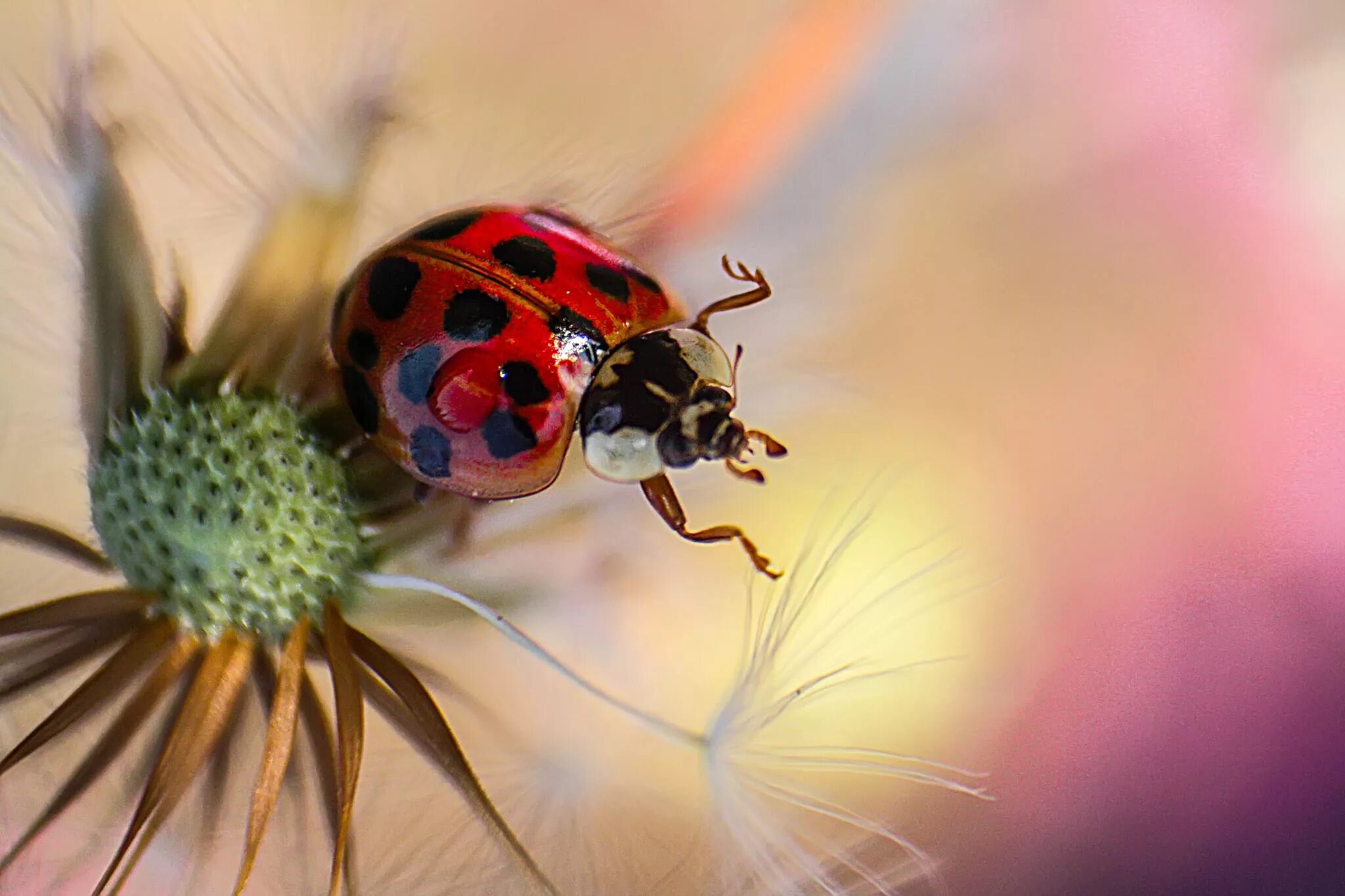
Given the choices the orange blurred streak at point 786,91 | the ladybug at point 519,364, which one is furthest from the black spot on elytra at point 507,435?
the orange blurred streak at point 786,91

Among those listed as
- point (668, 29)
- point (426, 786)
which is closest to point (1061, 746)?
point (426, 786)

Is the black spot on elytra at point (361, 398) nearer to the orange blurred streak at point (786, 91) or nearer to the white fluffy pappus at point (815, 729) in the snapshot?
the white fluffy pappus at point (815, 729)

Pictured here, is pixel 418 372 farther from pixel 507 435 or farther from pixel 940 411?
pixel 940 411

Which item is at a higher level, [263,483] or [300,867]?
[263,483]

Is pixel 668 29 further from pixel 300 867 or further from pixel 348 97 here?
pixel 300 867

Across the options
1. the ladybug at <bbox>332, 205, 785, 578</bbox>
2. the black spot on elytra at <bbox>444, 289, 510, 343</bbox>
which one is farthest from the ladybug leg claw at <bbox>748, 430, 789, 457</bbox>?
the black spot on elytra at <bbox>444, 289, 510, 343</bbox>

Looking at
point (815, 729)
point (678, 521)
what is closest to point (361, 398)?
point (678, 521)

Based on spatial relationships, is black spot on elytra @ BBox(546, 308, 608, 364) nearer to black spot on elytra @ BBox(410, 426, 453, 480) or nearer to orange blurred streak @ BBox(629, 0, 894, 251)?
black spot on elytra @ BBox(410, 426, 453, 480)
